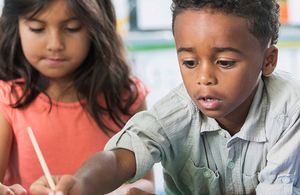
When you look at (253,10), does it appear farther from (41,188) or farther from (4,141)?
(4,141)

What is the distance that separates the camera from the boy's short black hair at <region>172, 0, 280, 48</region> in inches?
23.7

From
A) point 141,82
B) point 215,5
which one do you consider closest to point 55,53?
point 141,82

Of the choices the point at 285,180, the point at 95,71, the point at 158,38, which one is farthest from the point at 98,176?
the point at 158,38

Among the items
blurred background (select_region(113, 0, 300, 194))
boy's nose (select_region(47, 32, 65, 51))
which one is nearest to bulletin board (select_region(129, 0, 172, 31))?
blurred background (select_region(113, 0, 300, 194))

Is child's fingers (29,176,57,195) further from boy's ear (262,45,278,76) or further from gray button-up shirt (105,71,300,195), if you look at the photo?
boy's ear (262,45,278,76)

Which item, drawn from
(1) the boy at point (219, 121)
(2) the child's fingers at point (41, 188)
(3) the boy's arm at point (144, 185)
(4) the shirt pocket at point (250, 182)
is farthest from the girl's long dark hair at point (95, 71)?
(2) the child's fingers at point (41, 188)

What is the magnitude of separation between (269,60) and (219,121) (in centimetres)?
15

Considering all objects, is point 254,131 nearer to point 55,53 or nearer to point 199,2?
point 199,2

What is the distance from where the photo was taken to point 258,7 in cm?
63

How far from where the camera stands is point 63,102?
1020mm

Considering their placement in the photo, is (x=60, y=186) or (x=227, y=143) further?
(x=227, y=143)

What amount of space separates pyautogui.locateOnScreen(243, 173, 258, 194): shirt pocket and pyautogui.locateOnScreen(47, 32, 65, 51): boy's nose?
489mm

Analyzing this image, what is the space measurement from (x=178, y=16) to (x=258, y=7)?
132mm

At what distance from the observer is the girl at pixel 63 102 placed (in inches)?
38.1
